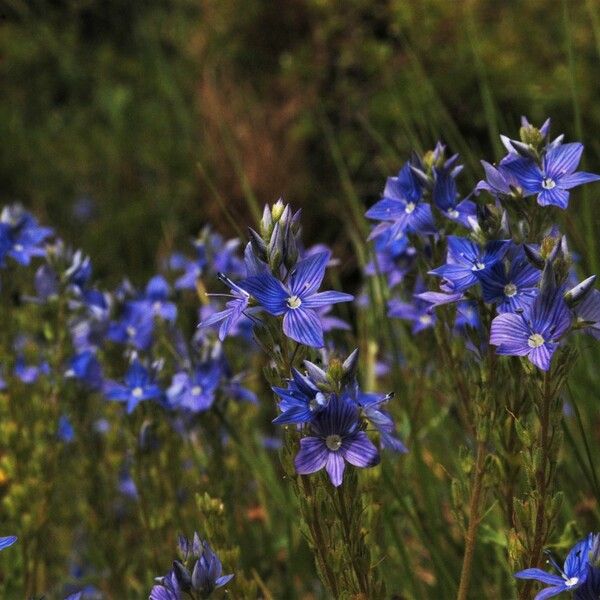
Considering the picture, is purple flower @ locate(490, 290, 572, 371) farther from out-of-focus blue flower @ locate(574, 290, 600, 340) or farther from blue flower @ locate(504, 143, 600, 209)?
blue flower @ locate(504, 143, 600, 209)

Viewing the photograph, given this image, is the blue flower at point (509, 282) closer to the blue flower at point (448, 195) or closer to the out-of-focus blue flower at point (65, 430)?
the blue flower at point (448, 195)

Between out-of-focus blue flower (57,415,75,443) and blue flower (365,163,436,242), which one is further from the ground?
out-of-focus blue flower (57,415,75,443)

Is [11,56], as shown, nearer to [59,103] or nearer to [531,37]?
[59,103]

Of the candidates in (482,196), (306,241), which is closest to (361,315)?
(482,196)

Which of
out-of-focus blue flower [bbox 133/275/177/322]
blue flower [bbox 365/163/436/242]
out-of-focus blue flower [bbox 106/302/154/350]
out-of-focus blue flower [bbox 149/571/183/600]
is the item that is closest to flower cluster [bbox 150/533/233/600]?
out-of-focus blue flower [bbox 149/571/183/600]

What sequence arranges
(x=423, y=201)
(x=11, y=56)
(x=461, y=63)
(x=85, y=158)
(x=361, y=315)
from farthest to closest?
(x=11, y=56) < (x=85, y=158) < (x=461, y=63) < (x=361, y=315) < (x=423, y=201)

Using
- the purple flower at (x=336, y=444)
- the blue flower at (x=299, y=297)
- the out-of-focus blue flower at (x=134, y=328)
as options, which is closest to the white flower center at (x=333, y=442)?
the purple flower at (x=336, y=444)
